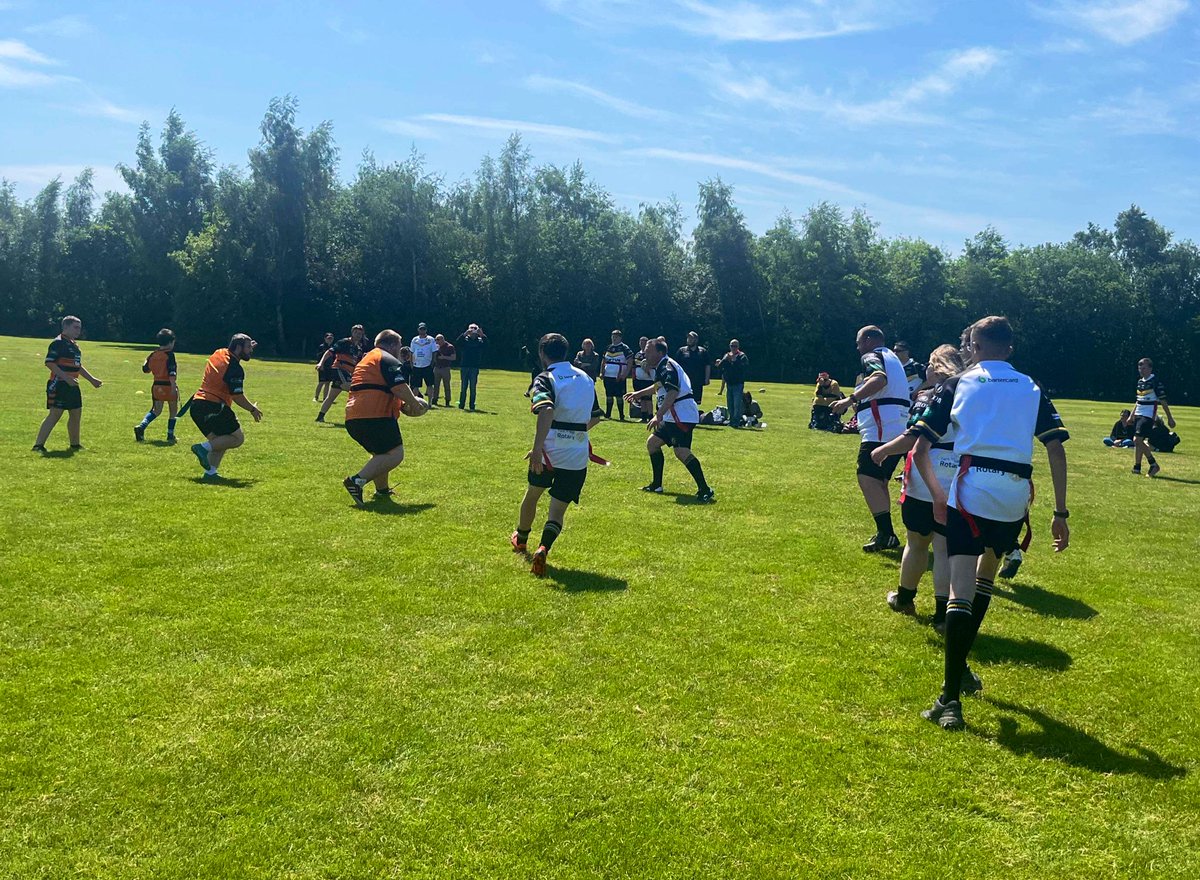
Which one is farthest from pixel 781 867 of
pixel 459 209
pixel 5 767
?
pixel 459 209

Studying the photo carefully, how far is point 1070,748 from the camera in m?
4.82

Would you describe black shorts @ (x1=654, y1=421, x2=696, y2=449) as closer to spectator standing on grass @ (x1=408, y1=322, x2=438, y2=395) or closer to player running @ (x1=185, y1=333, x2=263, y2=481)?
player running @ (x1=185, y1=333, x2=263, y2=481)

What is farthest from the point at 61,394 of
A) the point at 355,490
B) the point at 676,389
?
the point at 676,389

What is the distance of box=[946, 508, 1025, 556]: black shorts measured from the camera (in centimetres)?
509

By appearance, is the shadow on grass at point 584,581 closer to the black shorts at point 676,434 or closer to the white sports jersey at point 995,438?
the white sports jersey at point 995,438

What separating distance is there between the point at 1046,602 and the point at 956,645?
3.12 metres

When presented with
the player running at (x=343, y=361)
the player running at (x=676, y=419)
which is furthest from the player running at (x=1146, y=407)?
the player running at (x=343, y=361)

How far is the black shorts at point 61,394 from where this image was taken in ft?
43.8

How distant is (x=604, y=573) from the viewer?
805cm

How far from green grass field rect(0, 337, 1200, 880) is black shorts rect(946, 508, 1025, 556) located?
98 cm

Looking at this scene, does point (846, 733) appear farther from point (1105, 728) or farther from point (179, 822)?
point (179, 822)

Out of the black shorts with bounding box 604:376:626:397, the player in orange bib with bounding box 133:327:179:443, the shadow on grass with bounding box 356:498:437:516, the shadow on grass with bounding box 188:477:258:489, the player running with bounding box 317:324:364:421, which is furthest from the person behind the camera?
the black shorts with bounding box 604:376:626:397

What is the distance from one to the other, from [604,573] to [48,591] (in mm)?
4379

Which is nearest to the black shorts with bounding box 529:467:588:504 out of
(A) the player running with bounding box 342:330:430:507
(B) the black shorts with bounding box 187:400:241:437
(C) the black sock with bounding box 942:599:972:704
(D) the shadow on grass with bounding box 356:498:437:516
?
(D) the shadow on grass with bounding box 356:498:437:516
